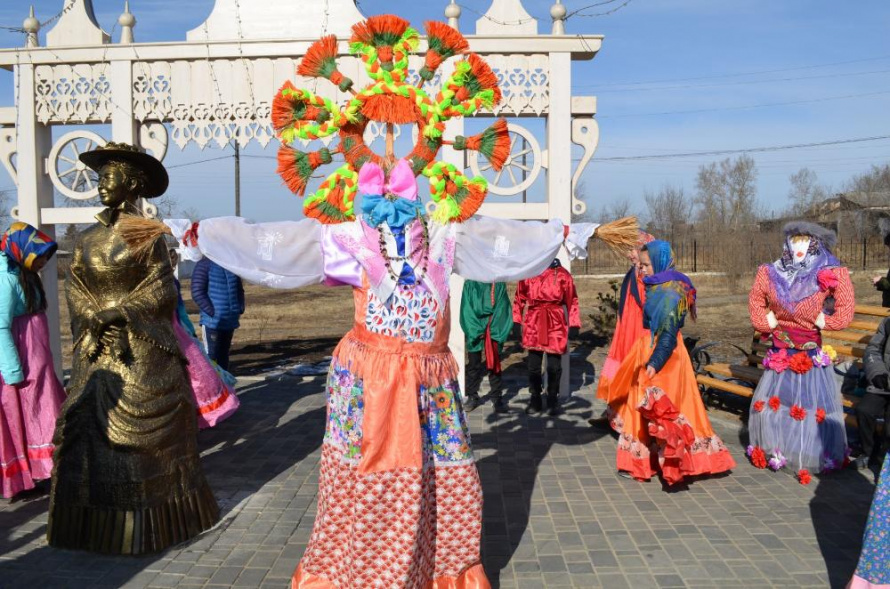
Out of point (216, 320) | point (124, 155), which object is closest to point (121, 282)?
point (124, 155)

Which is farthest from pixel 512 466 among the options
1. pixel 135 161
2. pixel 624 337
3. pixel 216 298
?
pixel 216 298

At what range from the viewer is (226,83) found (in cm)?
830

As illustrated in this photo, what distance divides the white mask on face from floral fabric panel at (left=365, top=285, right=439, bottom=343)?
3.78 meters

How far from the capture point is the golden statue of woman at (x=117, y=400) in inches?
178

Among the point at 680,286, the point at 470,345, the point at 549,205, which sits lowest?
the point at 470,345

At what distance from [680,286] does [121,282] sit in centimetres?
406

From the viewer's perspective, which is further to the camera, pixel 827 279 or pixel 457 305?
pixel 457 305

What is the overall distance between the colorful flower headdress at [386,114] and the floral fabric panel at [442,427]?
0.90 meters

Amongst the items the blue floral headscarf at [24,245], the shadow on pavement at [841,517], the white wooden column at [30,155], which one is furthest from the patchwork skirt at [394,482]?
the white wooden column at [30,155]

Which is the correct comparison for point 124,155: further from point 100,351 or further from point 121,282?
point 100,351

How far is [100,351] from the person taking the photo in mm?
4570

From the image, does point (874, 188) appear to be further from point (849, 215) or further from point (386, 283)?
point (386, 283)

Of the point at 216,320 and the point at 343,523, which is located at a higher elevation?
the point at 216,320

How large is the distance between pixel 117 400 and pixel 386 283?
201cm
